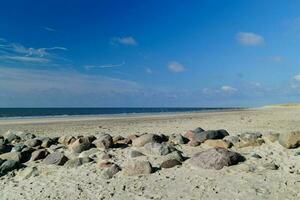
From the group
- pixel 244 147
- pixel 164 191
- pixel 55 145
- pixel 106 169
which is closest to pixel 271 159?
pixel 244 147

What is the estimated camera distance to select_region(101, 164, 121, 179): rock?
7.98 metres

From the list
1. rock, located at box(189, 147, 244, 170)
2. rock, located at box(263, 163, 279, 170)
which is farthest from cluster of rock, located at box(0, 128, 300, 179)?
rock, located at box(263, 163, 279, 170)

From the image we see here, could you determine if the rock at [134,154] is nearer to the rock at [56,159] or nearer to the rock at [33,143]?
the rock at [56,159]

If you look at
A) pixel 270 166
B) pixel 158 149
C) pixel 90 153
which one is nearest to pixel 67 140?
pixel 90 153

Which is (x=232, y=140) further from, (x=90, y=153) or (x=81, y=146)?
(x=81, y=146)

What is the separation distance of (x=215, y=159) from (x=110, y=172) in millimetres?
2443

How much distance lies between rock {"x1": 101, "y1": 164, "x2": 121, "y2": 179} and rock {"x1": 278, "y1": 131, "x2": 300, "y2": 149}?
476 centimetres

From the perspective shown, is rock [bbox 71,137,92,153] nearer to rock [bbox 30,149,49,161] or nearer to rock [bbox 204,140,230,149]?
rock [bbox 30,149,49,161]

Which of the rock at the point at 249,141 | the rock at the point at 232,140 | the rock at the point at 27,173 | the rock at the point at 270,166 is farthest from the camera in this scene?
the rock at the point at 232,140

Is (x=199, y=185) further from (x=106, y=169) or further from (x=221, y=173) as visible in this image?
(x=106, y=169)

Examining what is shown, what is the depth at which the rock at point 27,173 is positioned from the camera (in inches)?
333

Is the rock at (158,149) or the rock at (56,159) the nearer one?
the rock at (56,159)

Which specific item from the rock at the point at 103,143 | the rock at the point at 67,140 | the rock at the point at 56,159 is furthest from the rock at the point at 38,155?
the rock at the point at 67,140

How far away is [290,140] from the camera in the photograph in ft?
32.3
